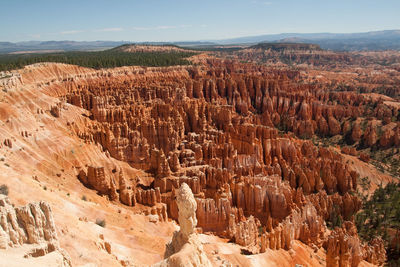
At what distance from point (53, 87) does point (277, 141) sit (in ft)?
129

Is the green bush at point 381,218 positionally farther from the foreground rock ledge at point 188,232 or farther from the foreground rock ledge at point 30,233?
the foreground rock ledge at point 30,233

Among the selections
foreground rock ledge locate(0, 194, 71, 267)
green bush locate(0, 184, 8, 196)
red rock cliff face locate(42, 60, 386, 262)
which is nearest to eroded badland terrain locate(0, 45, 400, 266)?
foreground rock ledge locate(0, 194, 71, 267)

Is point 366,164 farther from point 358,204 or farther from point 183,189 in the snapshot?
point 183,189

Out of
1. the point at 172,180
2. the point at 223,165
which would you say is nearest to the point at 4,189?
the point at 172,180

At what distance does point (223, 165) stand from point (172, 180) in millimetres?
7021

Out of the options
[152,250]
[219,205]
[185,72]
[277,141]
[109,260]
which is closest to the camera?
[109,260]

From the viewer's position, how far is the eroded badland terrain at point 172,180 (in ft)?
42.2

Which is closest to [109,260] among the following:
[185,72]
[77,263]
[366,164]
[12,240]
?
[77,263]

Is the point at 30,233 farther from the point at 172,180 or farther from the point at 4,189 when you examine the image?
the point at 172,180

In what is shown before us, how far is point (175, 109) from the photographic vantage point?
4728 cm

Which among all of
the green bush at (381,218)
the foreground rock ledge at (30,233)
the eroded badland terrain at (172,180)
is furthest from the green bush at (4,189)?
the green bush at (381,218)

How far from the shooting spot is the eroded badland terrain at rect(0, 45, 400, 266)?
1287 cm

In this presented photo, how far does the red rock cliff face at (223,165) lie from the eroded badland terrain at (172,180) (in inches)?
5.5

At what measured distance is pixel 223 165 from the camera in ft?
117
